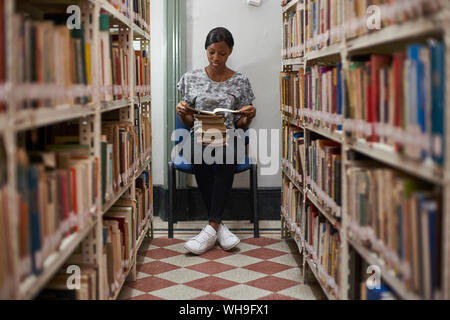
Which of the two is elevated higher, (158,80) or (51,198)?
(158,80)

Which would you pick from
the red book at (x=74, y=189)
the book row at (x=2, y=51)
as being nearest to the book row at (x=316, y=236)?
the red book at (x=74, y=189)

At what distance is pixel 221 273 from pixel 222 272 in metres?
0.02

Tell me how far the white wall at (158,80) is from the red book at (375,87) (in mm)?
2800

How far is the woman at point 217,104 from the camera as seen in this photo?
11.7 ft

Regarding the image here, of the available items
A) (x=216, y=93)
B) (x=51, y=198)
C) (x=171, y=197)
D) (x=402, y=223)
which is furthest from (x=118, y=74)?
(x=402, y=223)

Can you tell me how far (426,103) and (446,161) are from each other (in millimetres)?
163

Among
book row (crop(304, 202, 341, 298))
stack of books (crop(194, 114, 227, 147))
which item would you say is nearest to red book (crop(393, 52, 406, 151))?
book row (crop(304, 202, 341, 298))

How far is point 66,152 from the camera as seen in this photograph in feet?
6.05

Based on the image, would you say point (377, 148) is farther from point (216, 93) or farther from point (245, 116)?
point (216, 93)

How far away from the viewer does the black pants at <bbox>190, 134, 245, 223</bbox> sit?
3.58 m

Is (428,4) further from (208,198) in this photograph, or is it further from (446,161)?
(208,198)

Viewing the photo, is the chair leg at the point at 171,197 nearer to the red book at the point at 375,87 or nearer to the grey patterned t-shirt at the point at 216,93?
the grey patterned t-shirt at the point at 216,93

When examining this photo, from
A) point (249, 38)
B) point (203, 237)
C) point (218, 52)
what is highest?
point (249, 38)

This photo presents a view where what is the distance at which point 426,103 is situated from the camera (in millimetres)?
1236
